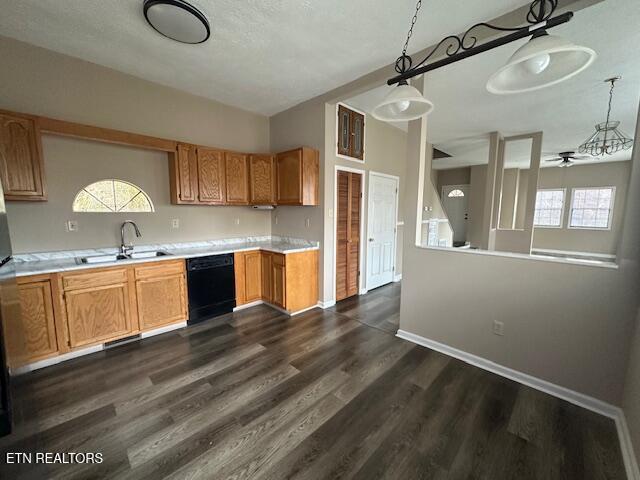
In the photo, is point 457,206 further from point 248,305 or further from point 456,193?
point 248,305

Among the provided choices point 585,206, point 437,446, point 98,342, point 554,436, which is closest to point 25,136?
point 98,342

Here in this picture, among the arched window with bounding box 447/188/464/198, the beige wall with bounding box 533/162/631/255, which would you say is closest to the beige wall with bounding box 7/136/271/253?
the arched window with bounding box 447/188/464/198

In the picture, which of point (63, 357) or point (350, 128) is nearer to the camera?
point (63, 357)

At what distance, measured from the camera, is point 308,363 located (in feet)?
8.15

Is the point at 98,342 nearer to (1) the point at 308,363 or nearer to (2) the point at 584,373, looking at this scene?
(1) the point at 308,363

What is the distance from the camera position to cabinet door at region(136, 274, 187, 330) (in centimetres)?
287

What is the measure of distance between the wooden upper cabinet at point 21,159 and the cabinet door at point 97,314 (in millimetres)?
995

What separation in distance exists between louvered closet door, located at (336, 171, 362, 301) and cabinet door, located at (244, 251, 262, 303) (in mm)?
1193

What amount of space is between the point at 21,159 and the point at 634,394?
16.2 ft

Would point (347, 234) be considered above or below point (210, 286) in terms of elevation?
above

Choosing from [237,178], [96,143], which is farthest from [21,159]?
[237,178]

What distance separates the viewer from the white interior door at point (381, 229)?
4.46 metres

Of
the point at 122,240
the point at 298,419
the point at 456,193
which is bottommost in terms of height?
the point at 298,419

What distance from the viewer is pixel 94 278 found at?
100 inches
